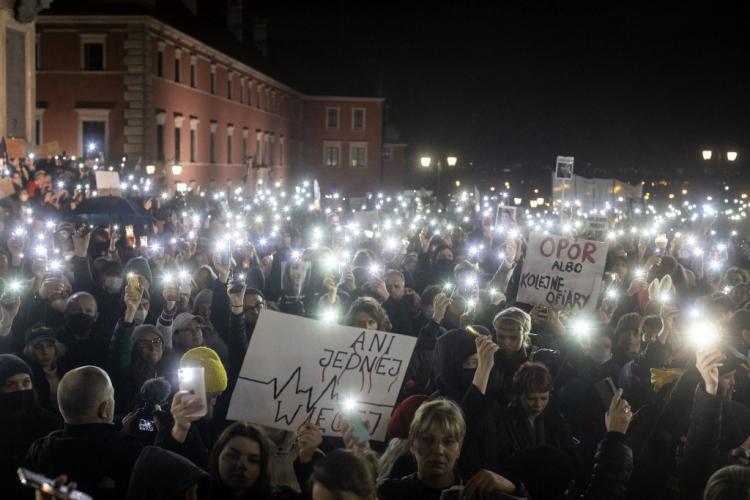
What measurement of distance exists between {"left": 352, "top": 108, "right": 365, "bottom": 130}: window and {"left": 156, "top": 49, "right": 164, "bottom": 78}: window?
36.9 m

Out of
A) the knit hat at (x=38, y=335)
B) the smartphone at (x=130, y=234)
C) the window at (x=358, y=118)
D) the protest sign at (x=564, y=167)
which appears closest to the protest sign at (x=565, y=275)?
the knit hat at (x=38, y=335)

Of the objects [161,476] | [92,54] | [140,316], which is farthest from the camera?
[92,54]

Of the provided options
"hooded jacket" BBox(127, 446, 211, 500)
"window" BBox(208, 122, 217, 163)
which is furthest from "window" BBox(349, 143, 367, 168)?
"hooded jacket" BBox(127, 446, 211, 500)

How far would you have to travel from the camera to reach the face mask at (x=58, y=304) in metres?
8.73

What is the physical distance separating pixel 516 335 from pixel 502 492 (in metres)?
2.64

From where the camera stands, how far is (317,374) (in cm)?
573

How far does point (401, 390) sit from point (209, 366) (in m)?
1.49

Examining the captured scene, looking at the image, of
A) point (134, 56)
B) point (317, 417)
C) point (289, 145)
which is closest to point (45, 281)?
point (317, 417)

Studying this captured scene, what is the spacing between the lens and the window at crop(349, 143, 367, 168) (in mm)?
76375

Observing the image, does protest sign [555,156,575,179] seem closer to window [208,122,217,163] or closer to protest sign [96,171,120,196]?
protest sign [96,171,120,196]

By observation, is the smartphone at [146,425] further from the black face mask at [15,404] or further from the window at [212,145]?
the window at [212,145]

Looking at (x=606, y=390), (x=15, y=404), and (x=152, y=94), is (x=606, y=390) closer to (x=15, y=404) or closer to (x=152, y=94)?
(x=15, y=404)

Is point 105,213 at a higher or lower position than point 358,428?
higher

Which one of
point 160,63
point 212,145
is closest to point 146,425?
point 160,63
